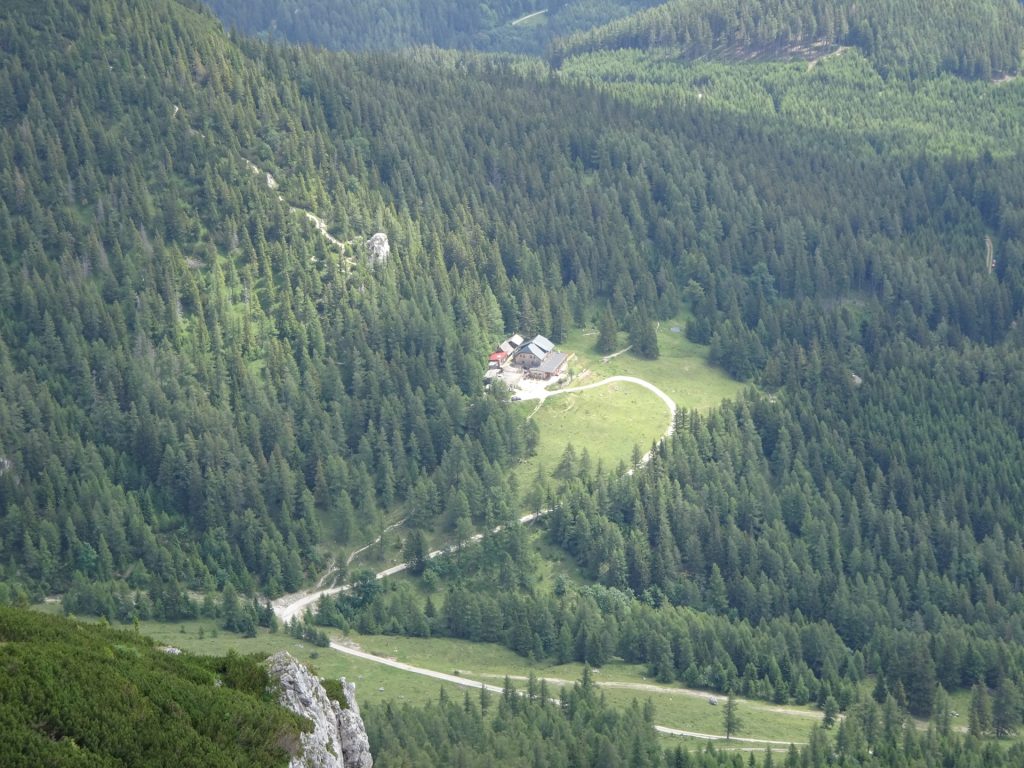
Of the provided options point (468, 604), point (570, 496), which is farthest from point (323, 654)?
point (570, 496)

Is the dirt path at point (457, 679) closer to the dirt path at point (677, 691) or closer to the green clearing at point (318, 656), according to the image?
the dirt path at point (677, 691)

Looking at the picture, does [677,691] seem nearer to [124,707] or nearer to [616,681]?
[616,681]

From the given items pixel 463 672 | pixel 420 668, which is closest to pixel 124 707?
pixel 420 668

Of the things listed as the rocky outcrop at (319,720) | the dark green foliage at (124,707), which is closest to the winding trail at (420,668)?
the rocky outcrop at (319,720)

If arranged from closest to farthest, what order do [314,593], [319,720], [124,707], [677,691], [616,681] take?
[124,707], [319,720], [677,691], [616,681], [314,593]

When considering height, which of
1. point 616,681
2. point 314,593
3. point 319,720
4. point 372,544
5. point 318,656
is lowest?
point 616,681

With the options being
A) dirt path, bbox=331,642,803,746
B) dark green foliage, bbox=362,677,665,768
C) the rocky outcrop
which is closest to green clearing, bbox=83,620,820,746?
dirt path, bbox=331,642,803,746

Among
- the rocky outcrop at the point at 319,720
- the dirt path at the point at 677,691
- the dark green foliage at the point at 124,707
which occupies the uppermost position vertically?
the dark green foliage at the point at 124,707
